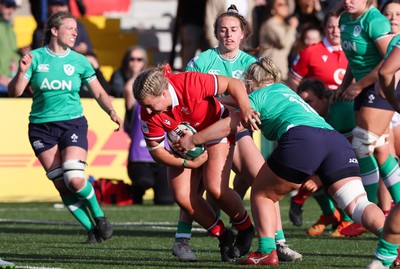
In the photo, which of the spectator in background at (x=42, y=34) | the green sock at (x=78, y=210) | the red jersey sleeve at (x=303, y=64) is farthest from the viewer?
the spectator in background at (x=42, y=34)

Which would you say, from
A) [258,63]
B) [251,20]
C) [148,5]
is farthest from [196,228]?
[148,5]

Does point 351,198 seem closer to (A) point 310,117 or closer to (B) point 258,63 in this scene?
(A) point 310,117

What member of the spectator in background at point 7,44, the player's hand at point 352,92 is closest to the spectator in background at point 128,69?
the spectator in background at point 7,44

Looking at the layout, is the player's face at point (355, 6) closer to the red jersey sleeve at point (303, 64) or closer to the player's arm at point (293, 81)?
the red jersey sleeve at point (303, 64)

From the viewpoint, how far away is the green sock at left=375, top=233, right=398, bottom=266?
6492 mm

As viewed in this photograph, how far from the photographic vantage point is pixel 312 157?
22.9 ft

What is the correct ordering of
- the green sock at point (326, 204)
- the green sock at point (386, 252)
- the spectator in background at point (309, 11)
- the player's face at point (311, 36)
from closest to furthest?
the green sock at point (386, 252)
the green sock at point (326, 204)
the player's face at point (311, 36)
the spectator in background at point (309, 11)

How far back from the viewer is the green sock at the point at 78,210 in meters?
9.86

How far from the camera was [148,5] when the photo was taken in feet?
68.4

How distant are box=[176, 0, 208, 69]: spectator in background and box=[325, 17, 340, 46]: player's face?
5.88 meters

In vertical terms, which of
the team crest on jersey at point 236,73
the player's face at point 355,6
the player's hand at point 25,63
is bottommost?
the player's hand at point 25,63

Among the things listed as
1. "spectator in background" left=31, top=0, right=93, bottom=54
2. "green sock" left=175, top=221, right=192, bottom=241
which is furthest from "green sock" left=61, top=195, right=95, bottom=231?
"spectator in background" left=31, top=0, right=93, bottom=54

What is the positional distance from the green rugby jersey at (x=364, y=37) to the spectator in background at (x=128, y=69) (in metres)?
6.06

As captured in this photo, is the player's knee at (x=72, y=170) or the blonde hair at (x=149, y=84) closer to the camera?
the blonde hair at (x=149, y=84)
